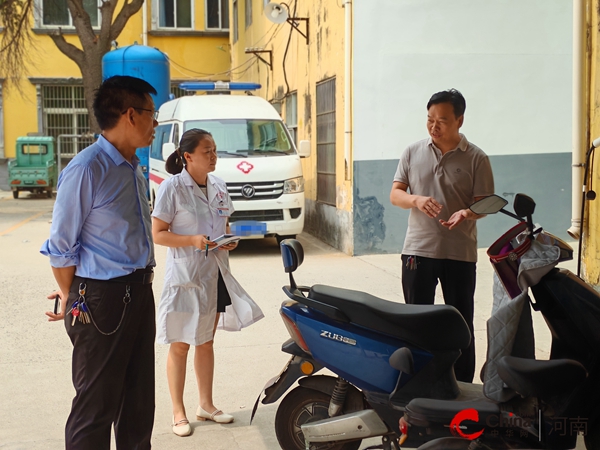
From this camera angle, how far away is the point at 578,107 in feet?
21.0

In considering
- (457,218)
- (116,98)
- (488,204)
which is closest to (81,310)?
(116,98)

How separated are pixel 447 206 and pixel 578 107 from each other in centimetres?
248

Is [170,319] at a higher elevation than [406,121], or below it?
below

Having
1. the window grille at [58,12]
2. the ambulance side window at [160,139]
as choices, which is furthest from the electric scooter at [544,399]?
the window grille at [58,12]

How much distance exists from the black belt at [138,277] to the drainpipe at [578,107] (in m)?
4.01

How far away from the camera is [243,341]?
6.62 metres

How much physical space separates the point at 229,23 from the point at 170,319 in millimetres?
24321

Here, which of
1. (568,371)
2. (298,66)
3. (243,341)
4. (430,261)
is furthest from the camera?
(298,66)

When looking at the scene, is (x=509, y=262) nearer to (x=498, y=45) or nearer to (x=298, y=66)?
(x=498, y=45)

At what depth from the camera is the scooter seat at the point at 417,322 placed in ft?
11.3

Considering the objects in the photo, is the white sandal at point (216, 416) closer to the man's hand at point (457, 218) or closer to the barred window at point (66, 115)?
the man's hand at point (457, 218)

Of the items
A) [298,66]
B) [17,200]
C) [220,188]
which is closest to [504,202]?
[220,188]

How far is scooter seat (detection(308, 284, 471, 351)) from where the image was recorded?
345 cm

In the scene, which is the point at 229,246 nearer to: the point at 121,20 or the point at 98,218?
the point at 98,218
